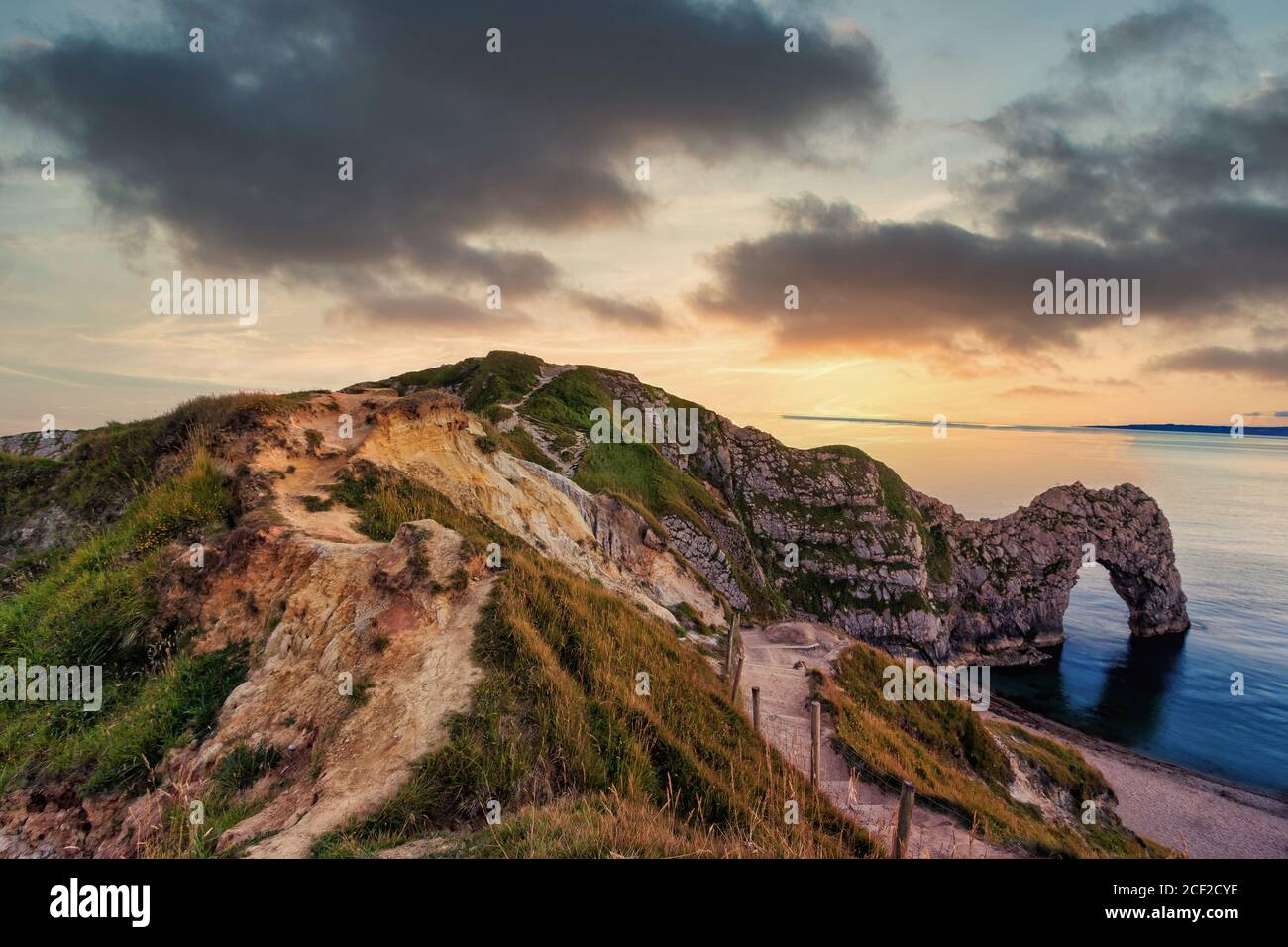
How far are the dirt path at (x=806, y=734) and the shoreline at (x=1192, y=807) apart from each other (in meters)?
24.3

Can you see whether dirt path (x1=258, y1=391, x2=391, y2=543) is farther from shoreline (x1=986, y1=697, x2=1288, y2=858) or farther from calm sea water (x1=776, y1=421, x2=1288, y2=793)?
calm sea water (x1=776, y1=421, x2=1288, y2=793)

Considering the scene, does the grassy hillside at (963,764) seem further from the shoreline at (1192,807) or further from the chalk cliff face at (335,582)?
the shoreline at (1192,807)

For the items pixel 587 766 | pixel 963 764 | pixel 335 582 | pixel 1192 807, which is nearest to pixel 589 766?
pixel 587 766

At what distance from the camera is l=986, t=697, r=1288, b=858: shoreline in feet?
109

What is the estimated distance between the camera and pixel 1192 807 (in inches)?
1462

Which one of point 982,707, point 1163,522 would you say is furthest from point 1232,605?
point 982,707

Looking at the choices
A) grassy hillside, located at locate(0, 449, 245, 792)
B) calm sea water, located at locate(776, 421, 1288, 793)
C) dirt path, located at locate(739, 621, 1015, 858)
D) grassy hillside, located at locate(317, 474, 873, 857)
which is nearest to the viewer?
grassy hillside, located at locate(317, 474, 873, 857)

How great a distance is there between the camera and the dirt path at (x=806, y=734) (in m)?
11.7

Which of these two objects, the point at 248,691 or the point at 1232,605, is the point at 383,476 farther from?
the point at 1232,605

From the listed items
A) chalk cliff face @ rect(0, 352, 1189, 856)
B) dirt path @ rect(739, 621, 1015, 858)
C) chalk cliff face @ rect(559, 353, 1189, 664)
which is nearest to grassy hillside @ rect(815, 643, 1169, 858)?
dirt path @ rect(739, 621, 1015, 858)

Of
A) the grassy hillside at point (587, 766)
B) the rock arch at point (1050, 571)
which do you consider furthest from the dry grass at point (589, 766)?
the rock arch at point (1050, 571)

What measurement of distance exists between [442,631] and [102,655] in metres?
6.20

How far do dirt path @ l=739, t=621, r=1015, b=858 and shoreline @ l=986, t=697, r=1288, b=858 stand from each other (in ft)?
79.8

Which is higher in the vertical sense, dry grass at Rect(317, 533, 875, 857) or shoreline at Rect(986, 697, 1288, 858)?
dry grass at Rect(317, 533, 875, 857)
